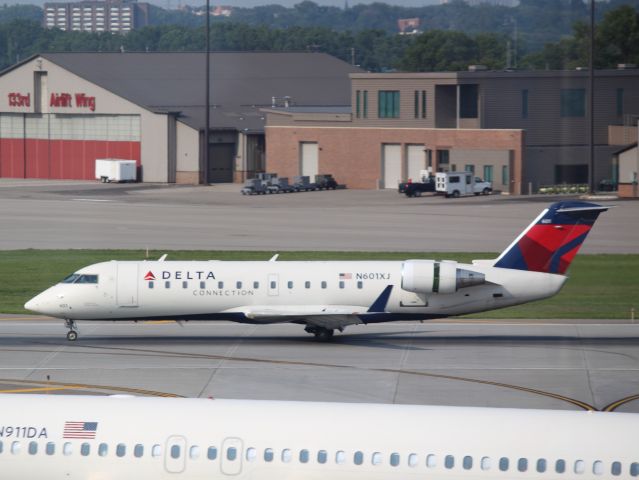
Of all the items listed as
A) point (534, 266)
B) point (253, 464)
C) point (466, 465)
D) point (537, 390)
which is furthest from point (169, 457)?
point (534, 266)

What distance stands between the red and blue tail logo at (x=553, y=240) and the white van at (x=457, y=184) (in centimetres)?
6695

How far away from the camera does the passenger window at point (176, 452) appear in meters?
18.0

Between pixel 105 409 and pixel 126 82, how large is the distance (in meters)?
121

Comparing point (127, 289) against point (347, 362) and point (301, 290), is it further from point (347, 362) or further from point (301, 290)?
point (347, 362)

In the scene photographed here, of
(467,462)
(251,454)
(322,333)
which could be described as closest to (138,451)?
(251,454)

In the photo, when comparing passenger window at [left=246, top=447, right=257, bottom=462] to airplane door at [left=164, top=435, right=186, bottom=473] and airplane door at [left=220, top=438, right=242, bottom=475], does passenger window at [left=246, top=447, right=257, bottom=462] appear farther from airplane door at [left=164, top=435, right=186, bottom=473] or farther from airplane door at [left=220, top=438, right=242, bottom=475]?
airplane door at [left=164, top=435, right=186, bottom=473]

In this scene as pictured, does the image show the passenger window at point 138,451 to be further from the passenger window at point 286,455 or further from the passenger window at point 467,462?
the passenger window at point 467,462

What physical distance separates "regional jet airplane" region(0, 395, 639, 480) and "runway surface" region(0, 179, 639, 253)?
1912 inches

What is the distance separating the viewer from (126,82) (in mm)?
136125

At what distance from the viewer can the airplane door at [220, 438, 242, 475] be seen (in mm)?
17938

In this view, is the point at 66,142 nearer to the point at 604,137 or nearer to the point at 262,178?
the point at 262,178

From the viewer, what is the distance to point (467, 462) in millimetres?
17656

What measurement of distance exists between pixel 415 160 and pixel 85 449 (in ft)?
330

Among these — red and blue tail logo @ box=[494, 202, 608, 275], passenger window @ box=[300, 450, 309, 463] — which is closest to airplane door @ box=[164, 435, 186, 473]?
passenger window @ box=[300, 450, 309, 463]
